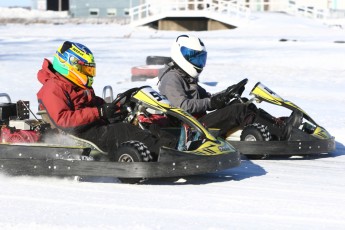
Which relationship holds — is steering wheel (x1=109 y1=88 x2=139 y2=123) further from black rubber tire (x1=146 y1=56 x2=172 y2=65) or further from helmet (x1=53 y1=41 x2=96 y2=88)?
black rubber tire (x1=146 y1=56 x2=172 y2=65)

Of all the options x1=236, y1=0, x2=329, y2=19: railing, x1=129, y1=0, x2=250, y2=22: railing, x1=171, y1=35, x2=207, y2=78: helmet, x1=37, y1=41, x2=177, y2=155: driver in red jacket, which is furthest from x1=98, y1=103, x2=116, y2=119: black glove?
x1=236, y1=0, x2=329, y2=19: railing

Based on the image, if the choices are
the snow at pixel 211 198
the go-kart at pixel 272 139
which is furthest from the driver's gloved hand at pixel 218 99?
the snow at pixel 211 198

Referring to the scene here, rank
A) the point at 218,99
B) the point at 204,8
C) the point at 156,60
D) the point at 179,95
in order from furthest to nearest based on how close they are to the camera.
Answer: the point at 204,8 < the point at 156,60 < the point at 218,99 < the point at 179,95

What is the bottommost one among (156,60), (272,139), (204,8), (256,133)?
(204,8)

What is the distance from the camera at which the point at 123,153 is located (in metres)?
6.58

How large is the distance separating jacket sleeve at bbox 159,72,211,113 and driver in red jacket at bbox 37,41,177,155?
98 cm

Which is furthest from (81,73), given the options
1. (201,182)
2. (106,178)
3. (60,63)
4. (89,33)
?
(89,33)

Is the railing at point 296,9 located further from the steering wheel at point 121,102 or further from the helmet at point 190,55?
the steering wheel at point 121,102

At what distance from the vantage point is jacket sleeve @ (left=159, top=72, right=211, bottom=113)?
8.02 m

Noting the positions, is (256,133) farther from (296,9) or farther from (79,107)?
(296,9)

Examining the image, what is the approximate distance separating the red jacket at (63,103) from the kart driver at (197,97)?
47.5 inches

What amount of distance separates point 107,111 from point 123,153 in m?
Result: 0.46

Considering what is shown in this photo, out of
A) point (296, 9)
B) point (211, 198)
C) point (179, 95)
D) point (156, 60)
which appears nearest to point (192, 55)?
point (179, 95)

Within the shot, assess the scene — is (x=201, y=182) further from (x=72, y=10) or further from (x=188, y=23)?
(x=72, y=10)
